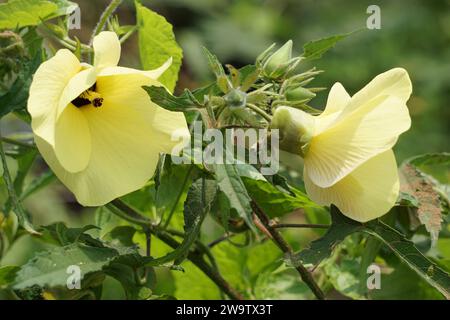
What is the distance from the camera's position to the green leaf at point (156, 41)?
38.3 inches

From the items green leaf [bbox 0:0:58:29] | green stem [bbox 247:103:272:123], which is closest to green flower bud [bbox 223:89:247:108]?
green stem [bbox 247:103:272:123]

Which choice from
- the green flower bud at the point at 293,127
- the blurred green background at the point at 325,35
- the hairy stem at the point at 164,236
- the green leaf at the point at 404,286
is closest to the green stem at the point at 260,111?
the green flower bud at the point at 293,127

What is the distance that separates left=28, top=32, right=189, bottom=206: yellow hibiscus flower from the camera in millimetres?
800

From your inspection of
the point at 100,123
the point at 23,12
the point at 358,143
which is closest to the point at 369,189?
the point at 358,143

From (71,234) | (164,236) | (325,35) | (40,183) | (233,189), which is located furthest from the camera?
(325,35)

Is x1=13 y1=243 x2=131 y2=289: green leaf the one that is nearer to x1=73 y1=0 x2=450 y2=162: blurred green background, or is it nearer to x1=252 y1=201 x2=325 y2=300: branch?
x1=252 y1=201 x2=325 y2=300: branch

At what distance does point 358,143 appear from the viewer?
83 centimetres

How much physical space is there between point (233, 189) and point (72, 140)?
0.16 meters

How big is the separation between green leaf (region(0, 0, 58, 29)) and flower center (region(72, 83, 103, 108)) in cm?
10

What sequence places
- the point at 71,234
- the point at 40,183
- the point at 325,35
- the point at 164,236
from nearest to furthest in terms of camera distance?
the point at 71,234
the point at 164,236
the point at 40,183
the point at 325,35

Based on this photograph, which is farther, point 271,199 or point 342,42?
point 342,42

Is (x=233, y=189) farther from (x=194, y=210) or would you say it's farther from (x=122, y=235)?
(x=122, y=235)

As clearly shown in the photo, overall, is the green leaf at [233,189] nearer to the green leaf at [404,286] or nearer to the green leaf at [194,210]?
the green leaf at [194,210]
